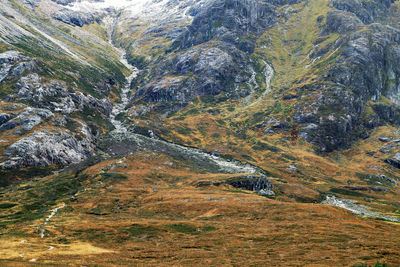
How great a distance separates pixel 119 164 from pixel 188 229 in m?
91.0

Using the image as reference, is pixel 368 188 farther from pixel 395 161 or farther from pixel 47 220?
pixel 47 220

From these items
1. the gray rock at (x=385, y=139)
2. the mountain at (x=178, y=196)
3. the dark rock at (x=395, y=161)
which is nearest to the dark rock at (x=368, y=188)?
the mountain at (x=178, y=196)

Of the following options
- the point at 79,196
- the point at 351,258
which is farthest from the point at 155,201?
the point at 351,258

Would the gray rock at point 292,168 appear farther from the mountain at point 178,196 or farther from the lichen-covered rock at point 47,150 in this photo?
the lichen-covered rock at point 47,150

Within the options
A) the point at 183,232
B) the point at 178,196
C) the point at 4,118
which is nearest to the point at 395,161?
the point at 178,196

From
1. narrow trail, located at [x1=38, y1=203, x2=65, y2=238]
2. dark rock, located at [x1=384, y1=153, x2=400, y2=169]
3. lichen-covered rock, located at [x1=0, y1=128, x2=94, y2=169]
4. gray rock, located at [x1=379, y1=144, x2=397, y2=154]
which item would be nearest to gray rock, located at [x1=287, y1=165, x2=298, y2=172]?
dark rock, located at [x1=384, y1=153, x2=400, y2=169]

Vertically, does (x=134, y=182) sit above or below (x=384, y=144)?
below

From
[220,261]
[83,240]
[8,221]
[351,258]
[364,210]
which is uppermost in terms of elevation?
[351,258]

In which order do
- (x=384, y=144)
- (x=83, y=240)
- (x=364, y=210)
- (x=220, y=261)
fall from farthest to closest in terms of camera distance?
(x=384, y=144) < (x=364, y=210) < (x=83, y=240) < (x=220, y=261)

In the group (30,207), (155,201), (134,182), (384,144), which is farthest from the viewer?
(384,144)

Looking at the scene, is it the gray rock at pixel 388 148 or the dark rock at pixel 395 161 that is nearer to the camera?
the dark rock at pixel 395 161

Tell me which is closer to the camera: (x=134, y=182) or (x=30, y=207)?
(x=30, y=207)

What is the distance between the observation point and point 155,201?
9125cm

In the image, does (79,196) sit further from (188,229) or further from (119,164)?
(188,229)
